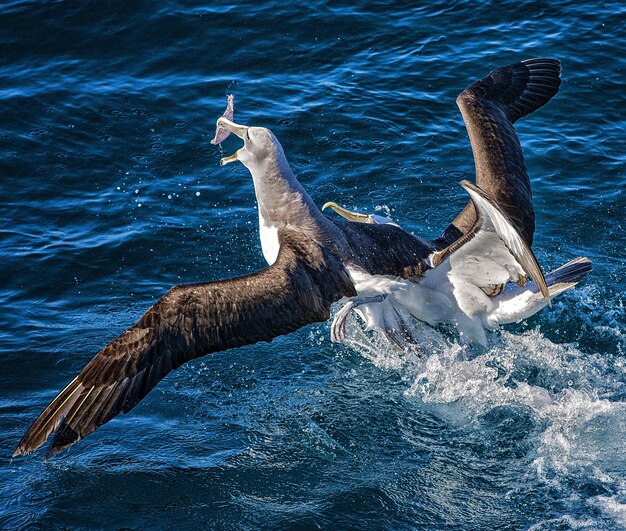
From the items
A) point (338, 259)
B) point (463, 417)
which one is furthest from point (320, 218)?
point (463, 417)

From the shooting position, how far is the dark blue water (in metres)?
7.24

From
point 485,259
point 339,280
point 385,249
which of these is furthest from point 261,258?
point 485,259

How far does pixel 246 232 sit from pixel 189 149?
6.35 feet

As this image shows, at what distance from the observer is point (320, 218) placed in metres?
8.23

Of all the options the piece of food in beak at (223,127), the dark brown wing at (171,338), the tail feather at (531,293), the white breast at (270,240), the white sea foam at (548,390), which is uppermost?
the piece of food in beak at (223,127)

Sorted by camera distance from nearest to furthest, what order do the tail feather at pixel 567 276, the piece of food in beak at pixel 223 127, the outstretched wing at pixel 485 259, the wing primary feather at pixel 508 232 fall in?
the wing primary feather at pixel 508 232 < the outstretched wing at pixel 485 259 < the tail feather at pixel 567 276 < the piece of food in beak at pixel 223 127

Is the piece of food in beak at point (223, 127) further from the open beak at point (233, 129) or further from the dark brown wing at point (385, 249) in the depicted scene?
the dark brown wing at point (385, 249)

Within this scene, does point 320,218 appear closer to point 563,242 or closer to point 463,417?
point 463,417

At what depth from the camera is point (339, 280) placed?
25.6ft

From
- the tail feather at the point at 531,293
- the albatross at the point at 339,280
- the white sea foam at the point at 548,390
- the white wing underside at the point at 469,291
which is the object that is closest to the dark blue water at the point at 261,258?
the white sea foam at the point at 548,390

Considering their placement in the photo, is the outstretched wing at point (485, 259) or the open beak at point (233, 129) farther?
the open beak at point (233, 129)

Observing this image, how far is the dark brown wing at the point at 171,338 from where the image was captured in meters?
6.84

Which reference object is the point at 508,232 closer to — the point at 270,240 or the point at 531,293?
the point at 531,293

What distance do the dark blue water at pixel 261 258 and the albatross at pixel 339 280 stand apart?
0.67 meters
